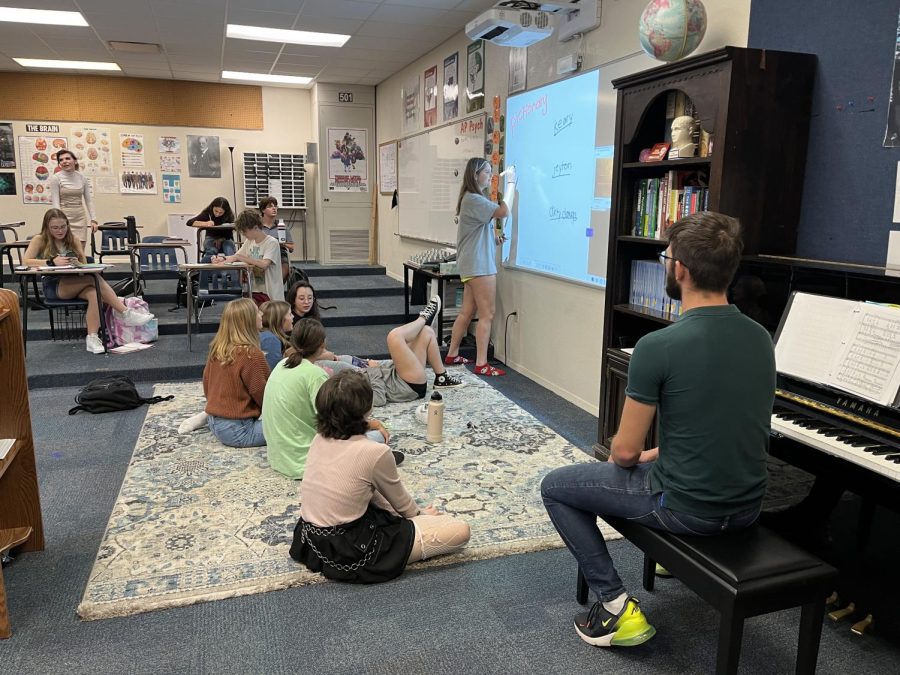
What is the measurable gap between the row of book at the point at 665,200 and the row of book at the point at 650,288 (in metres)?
0.15

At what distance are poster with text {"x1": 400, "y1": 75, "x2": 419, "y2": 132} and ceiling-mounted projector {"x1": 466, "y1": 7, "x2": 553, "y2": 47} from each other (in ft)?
10.1

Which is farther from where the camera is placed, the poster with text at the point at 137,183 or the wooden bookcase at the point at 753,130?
the poster with text at the point at 137,183

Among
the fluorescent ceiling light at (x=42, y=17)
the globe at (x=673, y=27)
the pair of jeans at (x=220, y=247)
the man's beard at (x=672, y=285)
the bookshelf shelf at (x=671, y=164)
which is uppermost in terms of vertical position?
the fluorescent ceiling light at (x=42, y=17)

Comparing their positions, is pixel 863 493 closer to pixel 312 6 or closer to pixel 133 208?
pixel 312 6

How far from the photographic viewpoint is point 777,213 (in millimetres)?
2646

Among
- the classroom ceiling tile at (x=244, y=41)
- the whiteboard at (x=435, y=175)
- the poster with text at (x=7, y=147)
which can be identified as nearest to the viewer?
the classroom ceiling tile at (x=244, y=41)

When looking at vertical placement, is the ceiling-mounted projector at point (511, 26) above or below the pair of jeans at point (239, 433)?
above

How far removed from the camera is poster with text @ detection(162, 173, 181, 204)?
30.0 feet

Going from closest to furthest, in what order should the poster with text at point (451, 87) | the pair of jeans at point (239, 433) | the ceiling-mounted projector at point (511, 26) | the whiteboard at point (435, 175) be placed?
1. the pair of jeans at point (239, 433)
2. the ceiling-mounted projector at point (511, 26)
3. the whiteboard at point (435, 175)
4. the poster with text at point (451, 87)

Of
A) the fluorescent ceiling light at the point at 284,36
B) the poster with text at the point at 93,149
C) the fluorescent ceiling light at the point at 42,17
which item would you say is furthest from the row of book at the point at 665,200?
the poster with text at the point at 93,149

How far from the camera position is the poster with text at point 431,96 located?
6.70 metres

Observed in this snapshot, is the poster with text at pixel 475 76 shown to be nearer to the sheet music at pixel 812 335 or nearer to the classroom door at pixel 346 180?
the classroom door at pixel 346 180

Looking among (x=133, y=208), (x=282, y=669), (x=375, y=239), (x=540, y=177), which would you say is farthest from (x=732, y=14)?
(x=133, y=208)

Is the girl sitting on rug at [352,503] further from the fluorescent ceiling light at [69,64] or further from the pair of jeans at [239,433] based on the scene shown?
the fluorescent ceiling light at [69,64]
